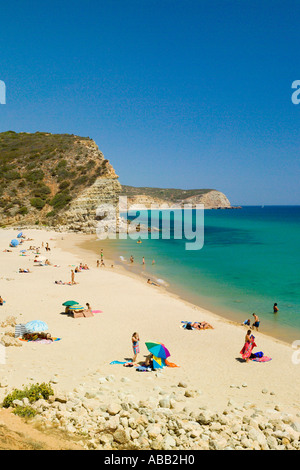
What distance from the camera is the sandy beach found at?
27.3ft

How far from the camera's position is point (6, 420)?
593 centimetres

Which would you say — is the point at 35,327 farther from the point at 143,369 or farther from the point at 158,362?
the point at 158,362

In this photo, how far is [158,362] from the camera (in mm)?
9930

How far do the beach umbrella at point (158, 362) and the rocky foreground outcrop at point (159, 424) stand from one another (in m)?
2.44

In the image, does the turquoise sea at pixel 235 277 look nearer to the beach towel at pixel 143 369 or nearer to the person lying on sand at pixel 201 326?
the person lying on sand at pixel 201 326

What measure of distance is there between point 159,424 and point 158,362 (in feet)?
12.5

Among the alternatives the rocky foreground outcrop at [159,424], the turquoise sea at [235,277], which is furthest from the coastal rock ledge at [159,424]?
the turquoise sea at [235,277]

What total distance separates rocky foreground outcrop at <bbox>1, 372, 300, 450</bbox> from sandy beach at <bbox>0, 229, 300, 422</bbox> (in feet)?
2.16

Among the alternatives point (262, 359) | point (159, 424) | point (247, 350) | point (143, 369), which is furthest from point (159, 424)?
point (262, 359)

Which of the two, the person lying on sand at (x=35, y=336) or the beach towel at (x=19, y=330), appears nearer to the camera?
the person lying on sand at (x=35, y=336)

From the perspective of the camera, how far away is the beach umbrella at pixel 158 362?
9.77 meters

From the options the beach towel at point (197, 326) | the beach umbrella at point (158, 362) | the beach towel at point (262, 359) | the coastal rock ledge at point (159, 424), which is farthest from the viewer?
the beach towel at point (197, 326)

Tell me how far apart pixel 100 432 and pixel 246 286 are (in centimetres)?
2037

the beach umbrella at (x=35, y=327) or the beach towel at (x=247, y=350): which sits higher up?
the beach umbrella at (x=35, y=327)
